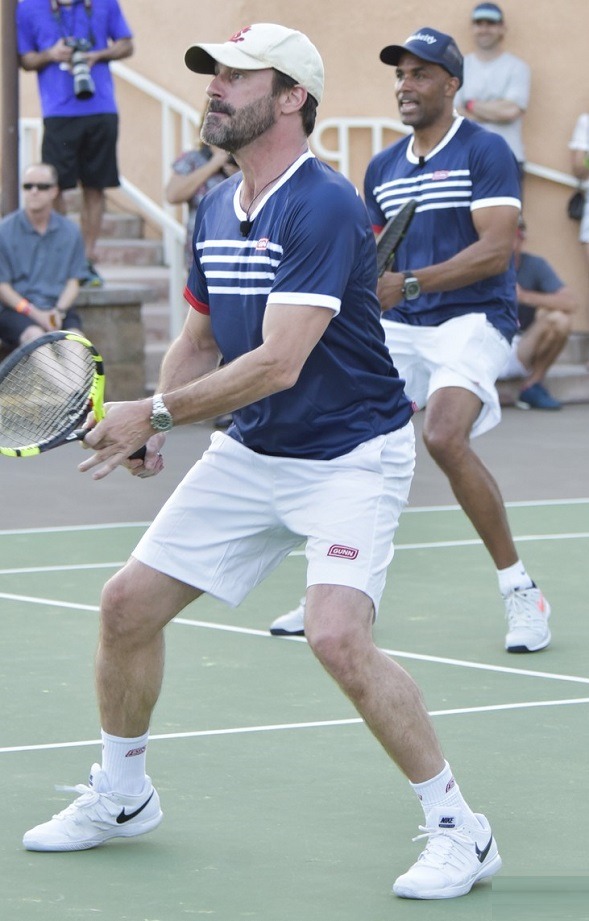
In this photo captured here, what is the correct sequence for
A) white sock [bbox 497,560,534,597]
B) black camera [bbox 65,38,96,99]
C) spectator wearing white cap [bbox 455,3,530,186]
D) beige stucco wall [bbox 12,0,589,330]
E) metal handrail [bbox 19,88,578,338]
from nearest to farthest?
1. white sock [bbox 497,560,534,597]
2. black camera [bbox 65,38,96,99]
3. metal handrail [bbox 19,88,578,338]
4. spectator wearing white cap [bbox 455,3,530,186]
5. beige stucco wall [bbox 12,0,589,330]

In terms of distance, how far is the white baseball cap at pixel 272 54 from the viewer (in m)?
4.44

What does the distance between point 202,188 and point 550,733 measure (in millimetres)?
8160

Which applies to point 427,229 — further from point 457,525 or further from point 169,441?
point 169,441

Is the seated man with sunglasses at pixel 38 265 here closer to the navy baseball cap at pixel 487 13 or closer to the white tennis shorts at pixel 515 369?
the white tennis shorts at pixel 515 369

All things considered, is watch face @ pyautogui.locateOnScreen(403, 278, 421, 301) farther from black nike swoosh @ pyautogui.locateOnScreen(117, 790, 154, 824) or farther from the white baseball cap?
black nike swoosh @ pyautogui.locateOnScreen(117, 790, 154, 824)

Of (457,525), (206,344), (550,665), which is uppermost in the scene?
(206,344)

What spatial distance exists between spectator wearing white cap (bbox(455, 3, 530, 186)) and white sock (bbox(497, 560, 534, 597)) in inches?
323

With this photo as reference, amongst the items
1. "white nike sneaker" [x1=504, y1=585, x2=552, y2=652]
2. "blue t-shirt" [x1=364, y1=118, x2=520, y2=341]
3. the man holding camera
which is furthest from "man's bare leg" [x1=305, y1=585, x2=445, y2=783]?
the man holding camera

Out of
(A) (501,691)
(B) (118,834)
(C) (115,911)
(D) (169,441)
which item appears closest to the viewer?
(C) (115,911)

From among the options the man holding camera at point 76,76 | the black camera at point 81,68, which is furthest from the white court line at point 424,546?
the black camera at point 81,68

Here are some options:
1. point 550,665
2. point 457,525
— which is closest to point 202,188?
point 457,525

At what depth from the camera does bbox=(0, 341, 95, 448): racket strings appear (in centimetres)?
446

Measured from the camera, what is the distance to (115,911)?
4156mm

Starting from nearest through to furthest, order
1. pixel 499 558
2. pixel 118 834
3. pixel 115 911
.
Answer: pixel 115 911 < pixel 118 834 < pixel 499 558
